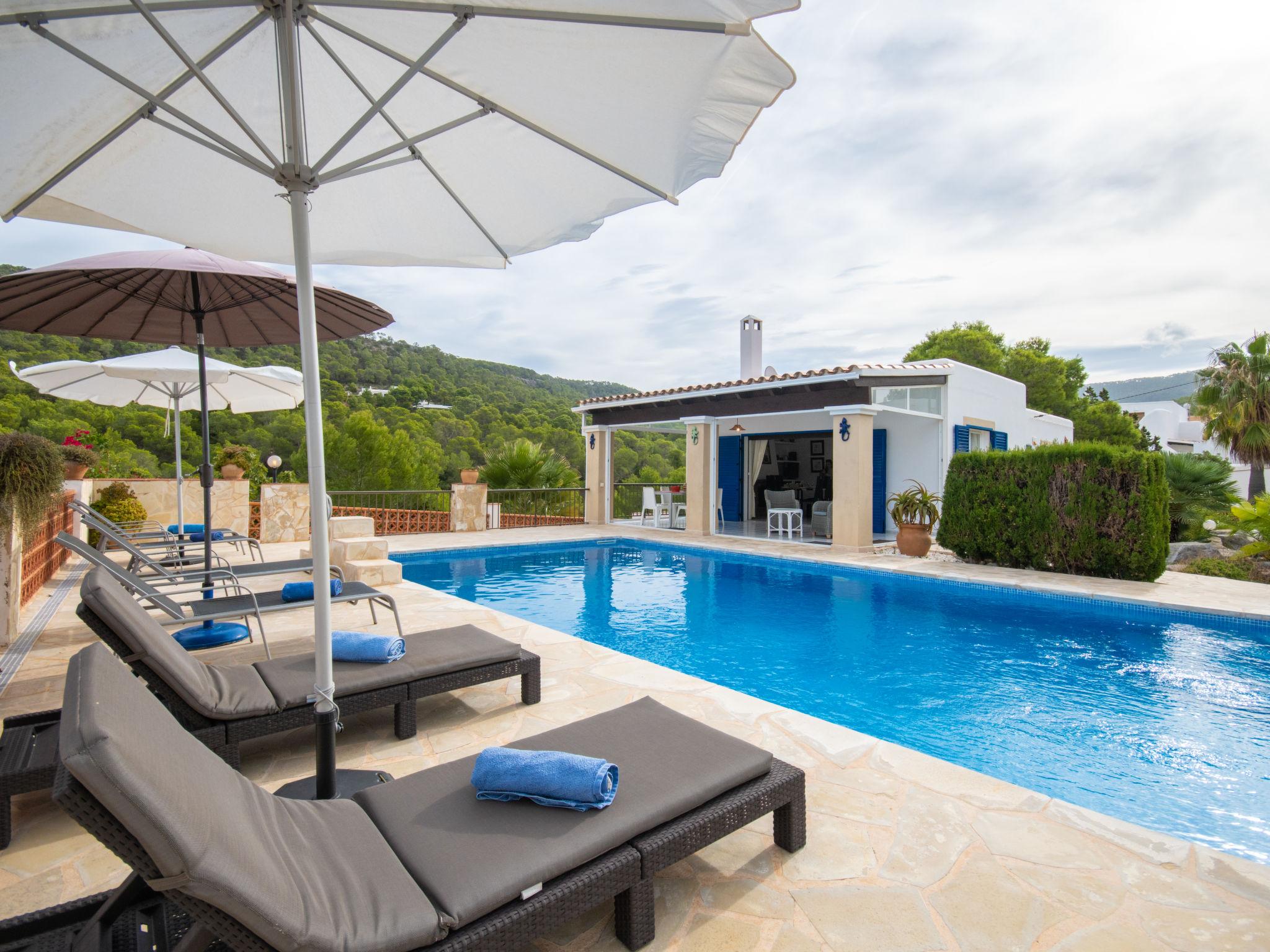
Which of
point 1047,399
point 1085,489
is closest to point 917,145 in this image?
point 1085,489

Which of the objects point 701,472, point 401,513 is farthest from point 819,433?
point 401,513

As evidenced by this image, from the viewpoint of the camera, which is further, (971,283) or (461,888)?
(971,283)

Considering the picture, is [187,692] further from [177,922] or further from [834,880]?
[834,880]

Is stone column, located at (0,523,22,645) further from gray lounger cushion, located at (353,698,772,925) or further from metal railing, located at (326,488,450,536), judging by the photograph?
metal railing, located at (326,488,450,536)

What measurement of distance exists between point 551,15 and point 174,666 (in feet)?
9.78

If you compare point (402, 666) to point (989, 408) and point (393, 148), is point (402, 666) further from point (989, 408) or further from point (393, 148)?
point (989, 408)

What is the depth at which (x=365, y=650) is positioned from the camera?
3506 millimetres

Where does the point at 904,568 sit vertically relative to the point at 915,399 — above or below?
below

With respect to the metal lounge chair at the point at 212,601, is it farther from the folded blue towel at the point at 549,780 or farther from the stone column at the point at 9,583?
the folded blue towel at the point at 549,780

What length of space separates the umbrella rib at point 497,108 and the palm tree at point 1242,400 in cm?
2083

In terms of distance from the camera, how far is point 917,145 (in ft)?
44.3

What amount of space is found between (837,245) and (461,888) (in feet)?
58.6

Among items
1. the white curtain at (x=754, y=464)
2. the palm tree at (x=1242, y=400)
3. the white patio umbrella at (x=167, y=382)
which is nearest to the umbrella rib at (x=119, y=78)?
the white patio umbrella at (x=167, y=382)

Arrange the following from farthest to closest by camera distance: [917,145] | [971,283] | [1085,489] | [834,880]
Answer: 1. [971,283]
2. [917,145]
3. [1085,489]
4. [834,880]
